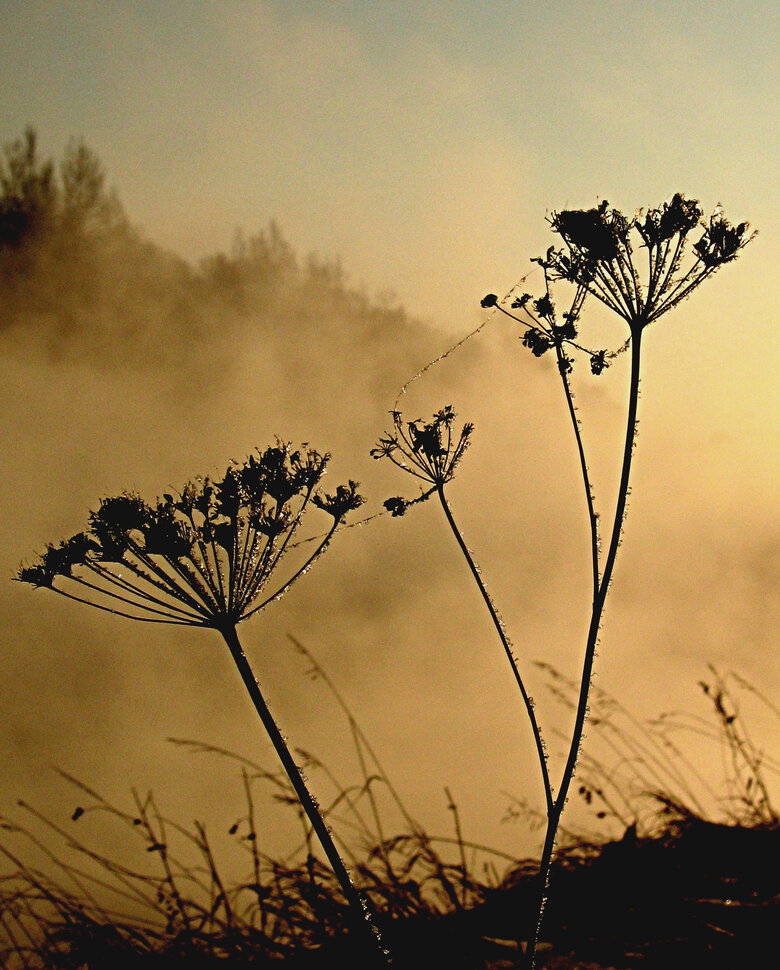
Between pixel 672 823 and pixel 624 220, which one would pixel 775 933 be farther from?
pixel 624 220

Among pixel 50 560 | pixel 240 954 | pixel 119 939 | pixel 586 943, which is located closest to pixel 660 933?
pixel 586 943

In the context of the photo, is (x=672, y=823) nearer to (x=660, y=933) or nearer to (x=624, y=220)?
(x=660, y=933)

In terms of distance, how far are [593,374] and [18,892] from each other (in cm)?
509

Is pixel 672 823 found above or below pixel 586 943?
above

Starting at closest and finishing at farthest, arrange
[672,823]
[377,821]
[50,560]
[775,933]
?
[50,560] → [775,933] → [377,821] → [672,823]

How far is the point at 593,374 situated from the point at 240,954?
15.1 ft

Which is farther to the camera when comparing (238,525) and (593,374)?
(593,374)

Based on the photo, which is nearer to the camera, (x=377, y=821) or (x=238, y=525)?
(x=238, y=525)

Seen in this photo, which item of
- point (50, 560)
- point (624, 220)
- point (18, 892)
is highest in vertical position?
point (624, 220)

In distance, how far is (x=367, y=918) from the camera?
4.38 m

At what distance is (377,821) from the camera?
7.34 meters

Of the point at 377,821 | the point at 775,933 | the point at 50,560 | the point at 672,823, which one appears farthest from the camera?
the point at 672,823

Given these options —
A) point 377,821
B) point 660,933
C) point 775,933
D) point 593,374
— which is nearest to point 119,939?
point 377,821

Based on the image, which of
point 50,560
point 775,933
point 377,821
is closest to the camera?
point 50,560
